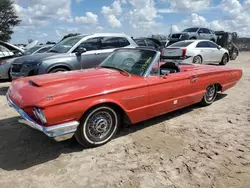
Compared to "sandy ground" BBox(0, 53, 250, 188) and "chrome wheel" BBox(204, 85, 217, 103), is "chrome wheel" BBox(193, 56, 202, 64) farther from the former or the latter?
"sandy ground" BBox(0, 53, 250, 188)

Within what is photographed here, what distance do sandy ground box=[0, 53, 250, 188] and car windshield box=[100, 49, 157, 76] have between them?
109cm

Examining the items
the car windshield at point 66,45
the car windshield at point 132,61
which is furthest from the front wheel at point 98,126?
the car windshield at point 66,45

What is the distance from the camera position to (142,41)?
44.4 ft

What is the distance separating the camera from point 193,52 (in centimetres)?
1128

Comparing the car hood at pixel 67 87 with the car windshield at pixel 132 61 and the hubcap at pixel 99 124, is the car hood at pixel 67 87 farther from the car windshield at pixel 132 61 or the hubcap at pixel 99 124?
the hubcap at pixel 99 124

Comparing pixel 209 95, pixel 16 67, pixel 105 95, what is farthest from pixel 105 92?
pixel 16 67

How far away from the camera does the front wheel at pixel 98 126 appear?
353 centimetres

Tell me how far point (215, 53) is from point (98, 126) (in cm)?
1063

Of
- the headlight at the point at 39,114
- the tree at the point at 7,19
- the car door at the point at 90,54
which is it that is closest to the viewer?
the headlight at the point at 39,114

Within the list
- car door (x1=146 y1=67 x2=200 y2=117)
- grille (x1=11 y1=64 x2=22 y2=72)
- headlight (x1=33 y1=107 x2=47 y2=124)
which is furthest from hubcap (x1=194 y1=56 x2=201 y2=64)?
headlight (x1=33 y1=107 x2=47 y2=124)

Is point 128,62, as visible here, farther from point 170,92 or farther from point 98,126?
point 98,126

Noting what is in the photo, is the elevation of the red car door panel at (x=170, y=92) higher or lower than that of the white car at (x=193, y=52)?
lower

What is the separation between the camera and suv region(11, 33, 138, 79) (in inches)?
265

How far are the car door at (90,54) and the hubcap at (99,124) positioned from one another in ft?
12.6
